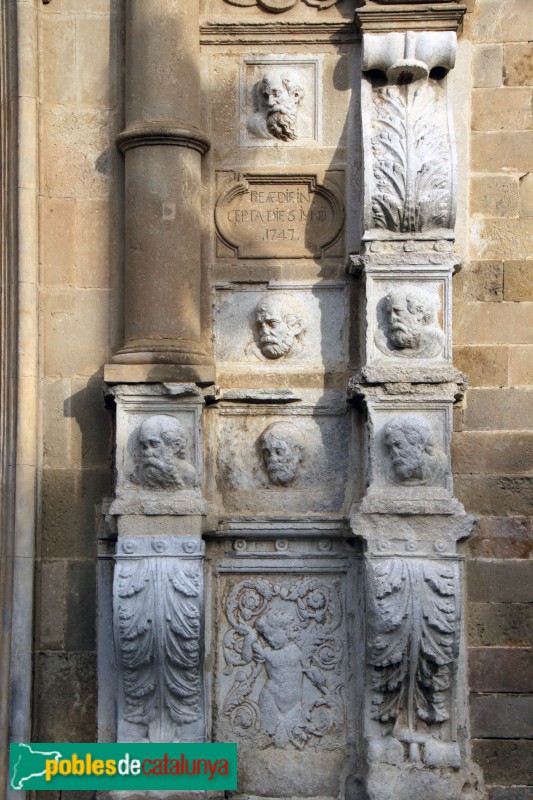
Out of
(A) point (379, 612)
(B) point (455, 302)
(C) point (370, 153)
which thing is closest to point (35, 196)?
(C) point (370, 153)

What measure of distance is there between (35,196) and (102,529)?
168cm

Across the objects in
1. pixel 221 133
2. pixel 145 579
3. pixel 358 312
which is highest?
pixel 221 133

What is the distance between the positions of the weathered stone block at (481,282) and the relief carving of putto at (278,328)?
2.57ft

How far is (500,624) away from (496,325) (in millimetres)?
1457

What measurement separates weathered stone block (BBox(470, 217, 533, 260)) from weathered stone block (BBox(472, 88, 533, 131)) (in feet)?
1.54

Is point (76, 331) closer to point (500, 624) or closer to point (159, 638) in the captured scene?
point (159, 638)

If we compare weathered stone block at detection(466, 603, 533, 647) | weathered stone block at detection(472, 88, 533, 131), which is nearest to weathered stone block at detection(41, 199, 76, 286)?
weathered stone block at detection(472, 88, 533, 131)

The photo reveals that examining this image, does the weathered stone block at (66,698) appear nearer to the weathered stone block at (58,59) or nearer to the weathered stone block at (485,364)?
the weathered stone block at (485,364)

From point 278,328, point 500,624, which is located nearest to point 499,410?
point 500,624

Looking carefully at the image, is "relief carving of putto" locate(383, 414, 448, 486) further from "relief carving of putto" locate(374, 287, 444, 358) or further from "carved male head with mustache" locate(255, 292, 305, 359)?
"carved male head with mustache" locate(255, 292, 305, 359)

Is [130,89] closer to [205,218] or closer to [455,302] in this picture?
[205,218]

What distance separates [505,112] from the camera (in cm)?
659

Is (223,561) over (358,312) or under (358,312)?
under

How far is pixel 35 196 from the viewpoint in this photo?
655 cm
